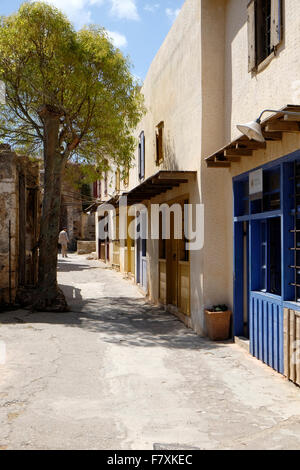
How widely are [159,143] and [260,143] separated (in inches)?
235

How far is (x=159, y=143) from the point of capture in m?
11.8

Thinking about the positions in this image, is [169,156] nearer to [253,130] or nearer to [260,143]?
[260,143]

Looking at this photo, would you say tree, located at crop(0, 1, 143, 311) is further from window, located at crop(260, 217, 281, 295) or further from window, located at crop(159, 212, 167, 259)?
window, located at crop(260, 217, 281, 295)

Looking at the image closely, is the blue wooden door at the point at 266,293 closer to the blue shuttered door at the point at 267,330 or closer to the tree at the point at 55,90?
the blue shuttered door at the point at 267,330

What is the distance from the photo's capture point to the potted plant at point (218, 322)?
7.63m

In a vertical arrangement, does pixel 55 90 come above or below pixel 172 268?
above

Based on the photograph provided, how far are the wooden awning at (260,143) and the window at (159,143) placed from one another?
411 centimetres

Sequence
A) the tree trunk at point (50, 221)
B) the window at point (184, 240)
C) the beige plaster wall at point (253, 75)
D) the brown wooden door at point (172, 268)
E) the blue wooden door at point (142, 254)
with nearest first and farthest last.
A: the beige plaster wall at point (253, 75)
the window at point (184, 240)
the brown wooden door at point (172, 268)
the tree trunk at point (50, 221)
the blue wooden door at point (142, 254)

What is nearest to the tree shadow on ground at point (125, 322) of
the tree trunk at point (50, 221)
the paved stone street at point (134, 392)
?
the paved stone street at point (134, 392)

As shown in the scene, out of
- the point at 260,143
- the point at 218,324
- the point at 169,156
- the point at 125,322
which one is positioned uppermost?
the point at 169,156

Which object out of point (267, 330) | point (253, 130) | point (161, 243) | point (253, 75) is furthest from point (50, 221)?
point (253, 130)

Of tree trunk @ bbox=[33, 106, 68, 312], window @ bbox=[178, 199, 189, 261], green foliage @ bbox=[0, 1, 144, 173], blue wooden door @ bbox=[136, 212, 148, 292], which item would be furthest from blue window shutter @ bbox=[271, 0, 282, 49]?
blue wooden door @ bbox=[136, 212, 148, 292]

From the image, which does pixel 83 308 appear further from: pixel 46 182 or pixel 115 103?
pixel 115 103

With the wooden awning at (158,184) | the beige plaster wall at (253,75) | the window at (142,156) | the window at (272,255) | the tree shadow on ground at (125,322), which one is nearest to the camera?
the beige plaster wall at (253,75)
